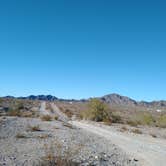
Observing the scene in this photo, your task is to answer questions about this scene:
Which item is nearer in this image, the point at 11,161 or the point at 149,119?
the point at 11,161

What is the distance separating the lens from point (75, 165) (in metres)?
13.3

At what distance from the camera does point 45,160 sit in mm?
12695

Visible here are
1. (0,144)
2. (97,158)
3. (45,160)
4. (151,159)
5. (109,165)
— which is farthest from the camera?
(0,144)

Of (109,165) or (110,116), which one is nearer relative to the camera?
(109,165)

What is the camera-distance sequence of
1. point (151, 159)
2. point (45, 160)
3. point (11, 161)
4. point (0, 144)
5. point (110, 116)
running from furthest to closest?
point (110, 116) < point (0, 144) < point (151, 159) < point (11, 161) < point (45, 160)

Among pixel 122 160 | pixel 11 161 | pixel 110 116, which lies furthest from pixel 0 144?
pixel 110 116

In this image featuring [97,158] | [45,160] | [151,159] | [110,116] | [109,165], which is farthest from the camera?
[110,116]

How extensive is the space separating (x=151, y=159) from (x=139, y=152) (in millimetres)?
2747

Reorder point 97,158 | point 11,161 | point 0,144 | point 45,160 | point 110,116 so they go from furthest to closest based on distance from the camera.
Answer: point 110,116 < point 0,144 < point 97,158 < point 11,161 < point 45,160

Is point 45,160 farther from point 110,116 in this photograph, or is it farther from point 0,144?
point 110,116

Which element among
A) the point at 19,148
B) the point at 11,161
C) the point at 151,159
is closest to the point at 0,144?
the point at 19,148

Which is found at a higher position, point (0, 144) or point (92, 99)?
point (92, 99)

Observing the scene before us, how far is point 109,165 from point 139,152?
5.82m

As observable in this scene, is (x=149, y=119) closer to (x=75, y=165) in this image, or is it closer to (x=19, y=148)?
(x=19, y=148)
